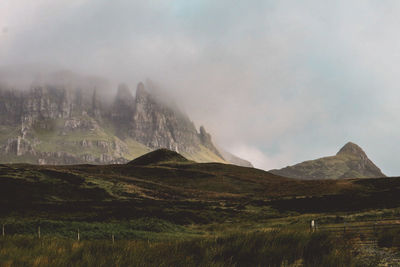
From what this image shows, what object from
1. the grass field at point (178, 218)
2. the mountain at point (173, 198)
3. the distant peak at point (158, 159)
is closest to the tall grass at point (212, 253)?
the grass field at point (178, 218)

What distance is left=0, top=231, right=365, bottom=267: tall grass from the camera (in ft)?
18.5

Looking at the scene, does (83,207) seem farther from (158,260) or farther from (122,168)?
(122,168)

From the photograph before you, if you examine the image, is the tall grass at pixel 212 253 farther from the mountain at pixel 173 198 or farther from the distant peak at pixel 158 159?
the distant peak at pixel 158 159

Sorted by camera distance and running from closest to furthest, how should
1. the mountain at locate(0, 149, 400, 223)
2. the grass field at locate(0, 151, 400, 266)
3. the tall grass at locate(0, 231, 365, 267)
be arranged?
the tall grass at locate(0, 231, 365, 267) < the grass field at locate(0, 151, 400, 266) < the mountain at locate(0, 149, 400, 223)

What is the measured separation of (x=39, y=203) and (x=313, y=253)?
6798cm

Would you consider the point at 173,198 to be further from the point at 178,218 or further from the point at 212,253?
the point at 212,253

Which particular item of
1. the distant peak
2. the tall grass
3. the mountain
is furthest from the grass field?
the distant peak

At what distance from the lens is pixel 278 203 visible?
73812 mm

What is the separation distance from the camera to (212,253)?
261 inches

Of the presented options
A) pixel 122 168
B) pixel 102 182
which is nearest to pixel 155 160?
pixel 122 168

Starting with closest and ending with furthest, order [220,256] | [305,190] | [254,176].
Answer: [220,256]
[305,190]
[254,176]

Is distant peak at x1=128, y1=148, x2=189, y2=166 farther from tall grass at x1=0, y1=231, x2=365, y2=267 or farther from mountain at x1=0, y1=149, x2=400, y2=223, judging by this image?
tall grass at x1=0, y1=231, x2=365, y2=267

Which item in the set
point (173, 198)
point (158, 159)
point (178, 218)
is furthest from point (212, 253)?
point (158, 159)

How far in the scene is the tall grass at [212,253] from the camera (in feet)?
18.5
